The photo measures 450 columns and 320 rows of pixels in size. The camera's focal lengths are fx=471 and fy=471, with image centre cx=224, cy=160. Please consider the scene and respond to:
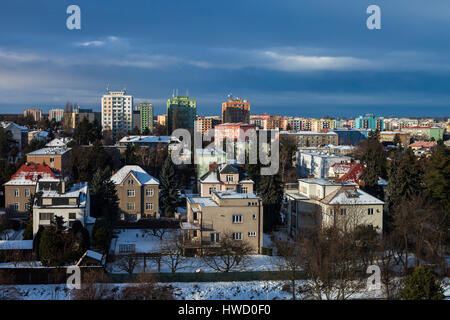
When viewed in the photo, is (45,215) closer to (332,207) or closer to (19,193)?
(19,193)

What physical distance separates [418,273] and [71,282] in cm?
1037

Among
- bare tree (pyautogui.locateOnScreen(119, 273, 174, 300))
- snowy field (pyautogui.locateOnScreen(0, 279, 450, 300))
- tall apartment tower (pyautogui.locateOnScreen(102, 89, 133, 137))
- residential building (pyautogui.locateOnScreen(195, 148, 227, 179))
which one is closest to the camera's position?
bare tree (pyautogui.locateOnScreen(119, 273, 174, 300))

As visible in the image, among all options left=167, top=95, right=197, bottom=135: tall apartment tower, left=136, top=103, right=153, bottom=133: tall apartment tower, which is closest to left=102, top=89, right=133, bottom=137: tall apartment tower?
left=167, top=95, right=197, bottom=135: tall apartment tower

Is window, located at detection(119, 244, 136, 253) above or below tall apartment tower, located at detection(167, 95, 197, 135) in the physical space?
below

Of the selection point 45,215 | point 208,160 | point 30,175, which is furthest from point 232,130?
point 45,215

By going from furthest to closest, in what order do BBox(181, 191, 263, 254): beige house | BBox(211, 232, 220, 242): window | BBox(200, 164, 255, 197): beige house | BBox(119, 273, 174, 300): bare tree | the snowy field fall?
1. BBox(200, 164, 255, 197): beige house
2. BBox(211, 232, 220, 242): window
3. BBox(181, 191, 263, 254): beige house
4. the snowy field
5. BBox(119, 273, 174, 300): bare tree

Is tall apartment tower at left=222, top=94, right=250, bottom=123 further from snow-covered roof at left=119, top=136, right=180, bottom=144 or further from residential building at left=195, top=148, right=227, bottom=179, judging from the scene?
residential building at left=195, top=148, right=227, bottom=179

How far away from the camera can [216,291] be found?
604 inches

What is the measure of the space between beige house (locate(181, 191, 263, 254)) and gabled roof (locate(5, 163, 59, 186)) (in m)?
9.09

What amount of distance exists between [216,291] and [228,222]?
3984 mm

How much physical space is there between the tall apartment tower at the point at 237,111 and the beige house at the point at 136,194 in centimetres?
6175

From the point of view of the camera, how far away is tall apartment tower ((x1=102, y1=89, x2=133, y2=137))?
71.2 m
